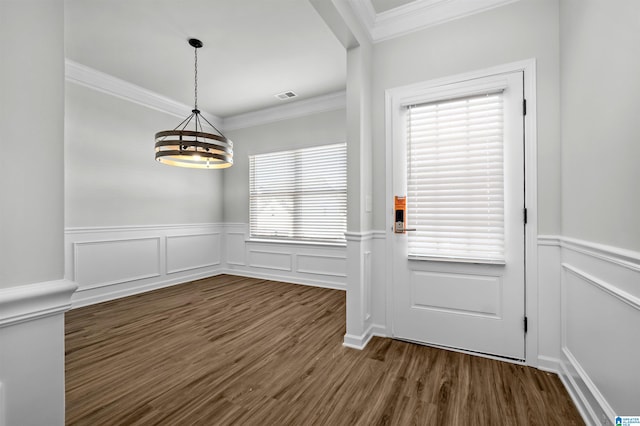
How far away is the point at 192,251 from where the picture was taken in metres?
4.97

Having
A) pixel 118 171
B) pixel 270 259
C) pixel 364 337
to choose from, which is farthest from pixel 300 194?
pixel 364 337

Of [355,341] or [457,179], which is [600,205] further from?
[355,341]

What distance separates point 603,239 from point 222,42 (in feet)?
11.7

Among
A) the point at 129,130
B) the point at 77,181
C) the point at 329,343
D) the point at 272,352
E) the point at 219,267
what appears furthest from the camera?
the point at 219,267

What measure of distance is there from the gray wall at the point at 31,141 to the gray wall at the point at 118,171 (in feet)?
11.2

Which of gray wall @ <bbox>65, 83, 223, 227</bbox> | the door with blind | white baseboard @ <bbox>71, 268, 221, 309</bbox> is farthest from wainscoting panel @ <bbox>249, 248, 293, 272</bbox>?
the door with blind

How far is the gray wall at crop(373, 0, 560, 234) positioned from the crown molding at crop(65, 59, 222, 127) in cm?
349

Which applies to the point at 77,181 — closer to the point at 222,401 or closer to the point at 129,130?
the point at 129,130

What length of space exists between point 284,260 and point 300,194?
118 cm

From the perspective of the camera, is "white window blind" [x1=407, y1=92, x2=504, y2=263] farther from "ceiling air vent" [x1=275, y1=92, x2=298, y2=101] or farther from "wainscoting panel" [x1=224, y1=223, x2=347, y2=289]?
"ceiling air vent" [x1=275, y1=92, x2=298, y2=101]

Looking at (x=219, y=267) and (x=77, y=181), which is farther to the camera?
(x=219, y=267)

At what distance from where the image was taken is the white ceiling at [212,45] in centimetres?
260

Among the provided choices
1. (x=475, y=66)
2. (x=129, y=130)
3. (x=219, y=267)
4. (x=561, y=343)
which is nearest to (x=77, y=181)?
(x=129, y=130)

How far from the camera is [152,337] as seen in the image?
8.80ft
